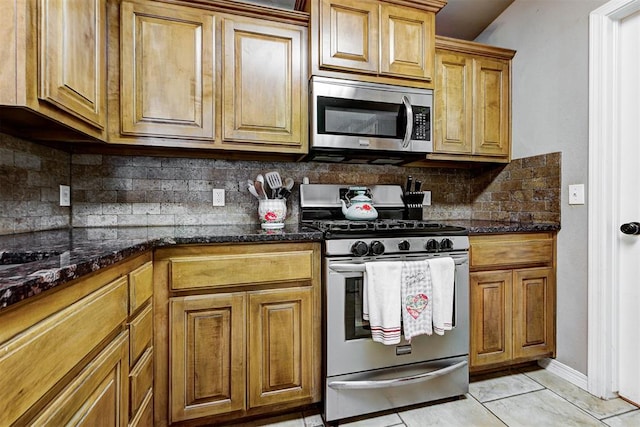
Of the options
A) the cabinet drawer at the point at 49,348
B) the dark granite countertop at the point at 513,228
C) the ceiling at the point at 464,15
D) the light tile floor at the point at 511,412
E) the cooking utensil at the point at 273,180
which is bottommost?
the light tile floor at the point at 511,412

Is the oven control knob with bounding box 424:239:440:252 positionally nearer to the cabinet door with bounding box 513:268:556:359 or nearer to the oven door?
the oven door

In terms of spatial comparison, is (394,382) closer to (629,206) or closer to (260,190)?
(260,190)

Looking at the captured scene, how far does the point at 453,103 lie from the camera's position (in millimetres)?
2234

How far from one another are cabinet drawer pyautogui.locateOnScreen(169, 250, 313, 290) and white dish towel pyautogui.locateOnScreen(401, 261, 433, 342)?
0.48 meters

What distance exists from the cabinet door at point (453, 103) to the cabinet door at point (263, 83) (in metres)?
0.94

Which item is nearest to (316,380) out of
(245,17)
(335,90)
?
(335,90)

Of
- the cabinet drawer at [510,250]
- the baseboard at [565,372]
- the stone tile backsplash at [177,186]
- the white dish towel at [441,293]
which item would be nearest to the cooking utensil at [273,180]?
the stone tile backsplash at [177,186]

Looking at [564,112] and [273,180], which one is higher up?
[564,112]

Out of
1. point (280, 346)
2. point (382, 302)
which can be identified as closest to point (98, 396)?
point (280, 346)

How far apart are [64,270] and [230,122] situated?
4.06ft

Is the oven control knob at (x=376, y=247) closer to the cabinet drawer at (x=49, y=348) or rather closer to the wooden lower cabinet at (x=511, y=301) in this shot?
the wooden lower cabinet at (x=511, y=301)

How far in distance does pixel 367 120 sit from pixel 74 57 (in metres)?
1.41

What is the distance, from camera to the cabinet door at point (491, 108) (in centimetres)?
228

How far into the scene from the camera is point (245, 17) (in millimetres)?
1799
